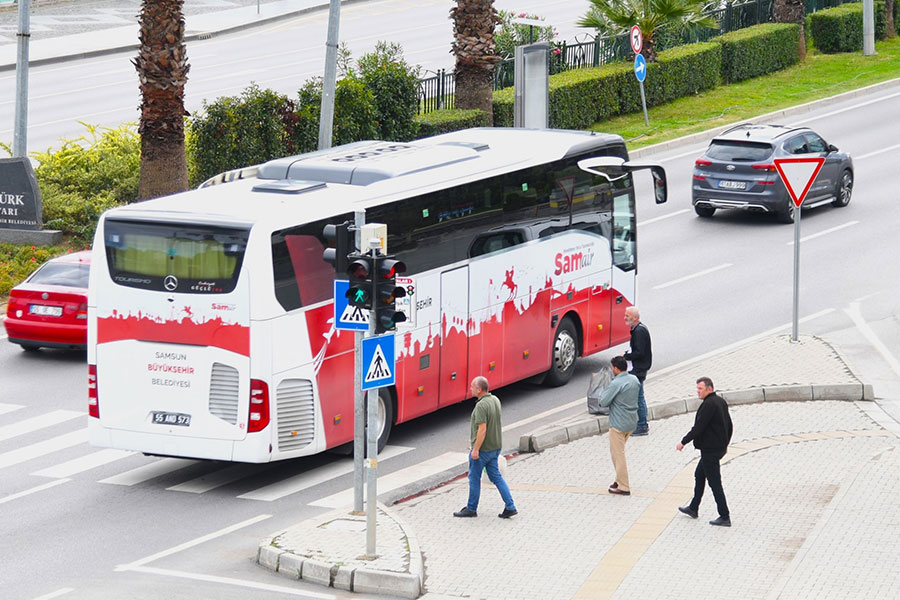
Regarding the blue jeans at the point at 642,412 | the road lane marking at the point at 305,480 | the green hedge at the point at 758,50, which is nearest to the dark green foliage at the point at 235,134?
the road lane marking at the point at 305,480

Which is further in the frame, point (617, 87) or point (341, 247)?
point (617, 87)

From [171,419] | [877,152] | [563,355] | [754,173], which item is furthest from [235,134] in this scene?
[877,152]

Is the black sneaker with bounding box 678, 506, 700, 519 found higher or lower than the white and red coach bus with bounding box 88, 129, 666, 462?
lower

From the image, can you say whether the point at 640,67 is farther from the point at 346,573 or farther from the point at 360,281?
the point at 346,573

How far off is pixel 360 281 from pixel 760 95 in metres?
32.1

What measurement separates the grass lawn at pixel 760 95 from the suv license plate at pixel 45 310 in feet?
62.5

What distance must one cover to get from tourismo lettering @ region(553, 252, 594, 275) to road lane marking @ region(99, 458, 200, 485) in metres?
5.56

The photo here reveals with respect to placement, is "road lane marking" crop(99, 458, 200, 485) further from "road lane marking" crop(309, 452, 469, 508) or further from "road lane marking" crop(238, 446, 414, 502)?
"road lane marking" crop(309, 452, 469, 508)

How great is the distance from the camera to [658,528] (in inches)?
546

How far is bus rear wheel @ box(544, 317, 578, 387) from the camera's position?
19531mm

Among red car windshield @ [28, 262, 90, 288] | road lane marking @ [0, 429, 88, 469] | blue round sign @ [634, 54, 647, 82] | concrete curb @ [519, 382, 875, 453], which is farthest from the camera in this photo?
blue round sign @ [634, 54, 647, 82]

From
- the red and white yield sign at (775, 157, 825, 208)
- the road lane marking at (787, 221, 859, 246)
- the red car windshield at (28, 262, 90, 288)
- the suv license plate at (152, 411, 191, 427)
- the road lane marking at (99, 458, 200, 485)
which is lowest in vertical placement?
the road lane marking at (99, 458, 200, 485)

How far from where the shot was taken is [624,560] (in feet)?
42.4

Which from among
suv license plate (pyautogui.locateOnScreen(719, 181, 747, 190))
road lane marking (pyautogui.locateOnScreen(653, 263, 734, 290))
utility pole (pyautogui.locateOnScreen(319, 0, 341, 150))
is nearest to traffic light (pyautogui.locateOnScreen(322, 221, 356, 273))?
road lane marking (pyautogui.locateOnScreen(653, 263, 734, 290))
